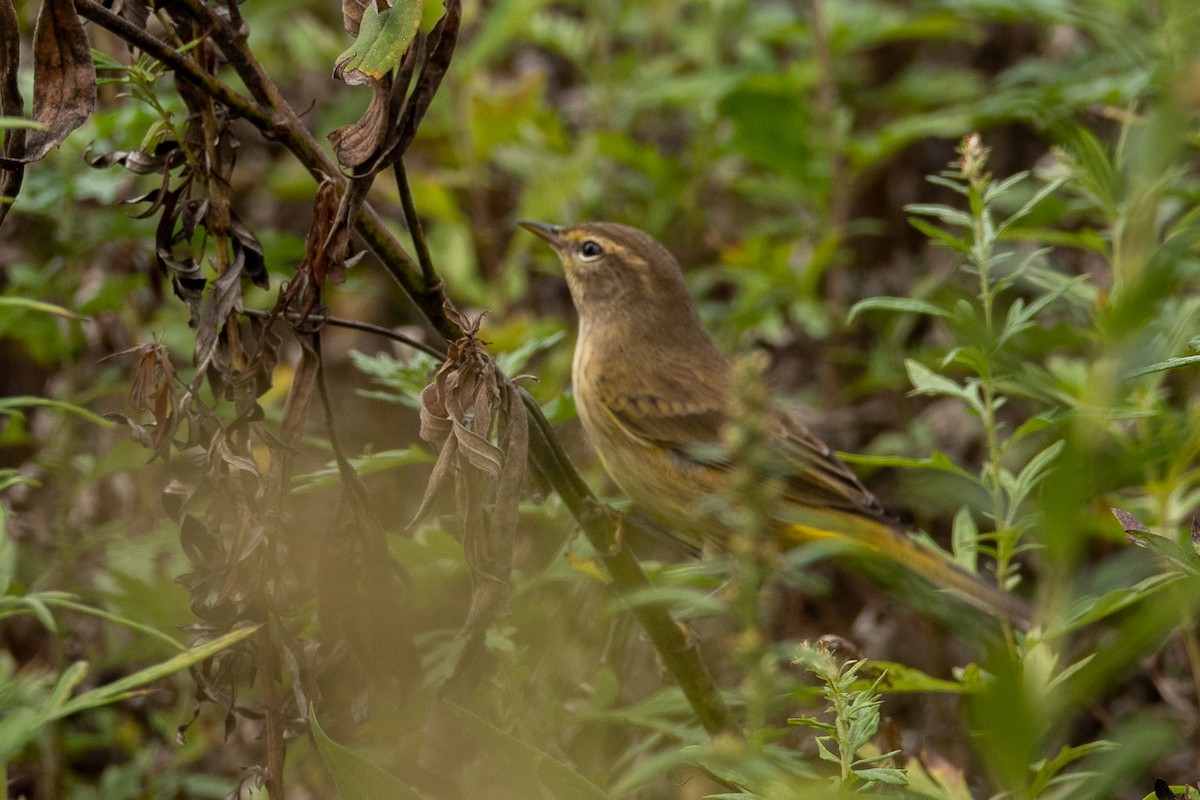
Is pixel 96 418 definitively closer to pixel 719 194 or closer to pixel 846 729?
pixel 846 729

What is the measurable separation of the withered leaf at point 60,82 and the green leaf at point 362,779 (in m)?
1.12

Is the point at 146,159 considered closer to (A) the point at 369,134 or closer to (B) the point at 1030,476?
(A) the point at 369,134

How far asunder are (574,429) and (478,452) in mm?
2955

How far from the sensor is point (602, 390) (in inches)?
172

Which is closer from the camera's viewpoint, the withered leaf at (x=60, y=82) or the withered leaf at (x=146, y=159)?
the withered leaf at (x=60, y=82)

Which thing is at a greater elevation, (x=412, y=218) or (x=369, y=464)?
(x=412, y=218)

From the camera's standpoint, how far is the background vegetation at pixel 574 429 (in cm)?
193

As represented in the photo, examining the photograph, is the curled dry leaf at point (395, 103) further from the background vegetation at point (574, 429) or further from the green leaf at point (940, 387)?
the green leaf at point (940, 387)

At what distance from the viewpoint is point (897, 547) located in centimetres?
401

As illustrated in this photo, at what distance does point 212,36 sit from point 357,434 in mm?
3933

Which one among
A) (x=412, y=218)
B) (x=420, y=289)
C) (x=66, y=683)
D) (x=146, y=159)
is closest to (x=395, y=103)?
(x=412, y=218)

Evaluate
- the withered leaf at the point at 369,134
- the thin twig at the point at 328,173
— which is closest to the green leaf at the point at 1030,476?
the thin twig at the point at 328,173

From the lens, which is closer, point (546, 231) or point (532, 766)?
point (532, 766)

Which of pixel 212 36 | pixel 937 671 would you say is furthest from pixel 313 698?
pixel 937 671
